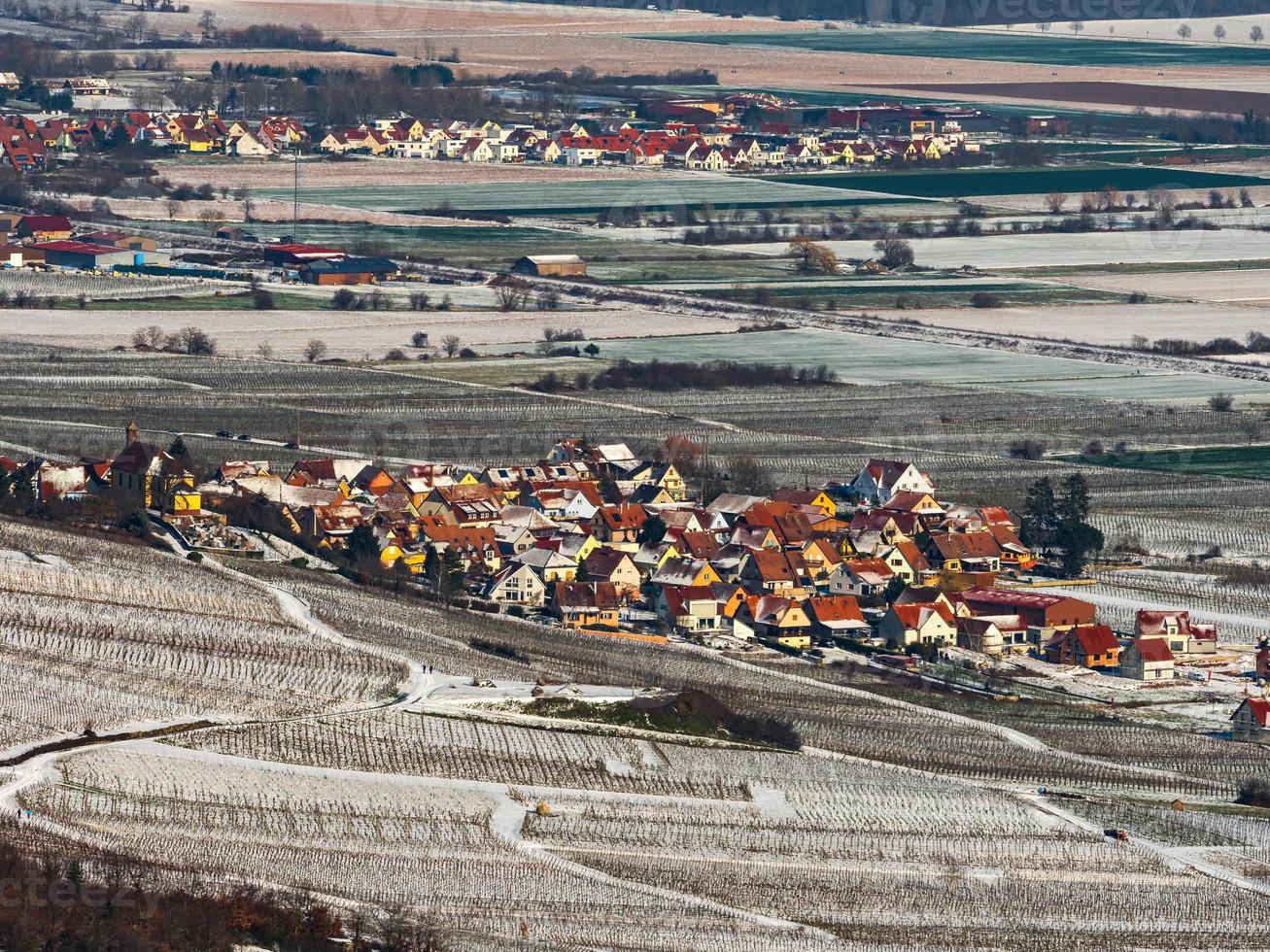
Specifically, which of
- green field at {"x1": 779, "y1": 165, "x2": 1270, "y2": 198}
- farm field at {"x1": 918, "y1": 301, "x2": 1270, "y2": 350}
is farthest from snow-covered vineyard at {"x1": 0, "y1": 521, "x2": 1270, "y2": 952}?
green field at {"x1": 779, "y1": 165, "x2": 1270, "y2": 198}

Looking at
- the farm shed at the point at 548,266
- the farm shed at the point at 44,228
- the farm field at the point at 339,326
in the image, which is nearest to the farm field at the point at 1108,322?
the farm field at the point at 339,326

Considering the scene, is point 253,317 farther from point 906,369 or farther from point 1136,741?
point 1136,741

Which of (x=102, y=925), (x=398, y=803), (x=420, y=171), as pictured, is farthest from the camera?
(x=420, y=171)

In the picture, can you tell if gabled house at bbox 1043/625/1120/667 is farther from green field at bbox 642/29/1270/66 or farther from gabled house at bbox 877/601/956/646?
green field at bbox 642/29/1270/66

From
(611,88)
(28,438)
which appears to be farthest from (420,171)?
(28,438)

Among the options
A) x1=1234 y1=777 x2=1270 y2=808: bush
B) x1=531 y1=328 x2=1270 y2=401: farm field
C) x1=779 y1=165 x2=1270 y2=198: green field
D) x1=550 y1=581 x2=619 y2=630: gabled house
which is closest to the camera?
x1=1234 y1=777 x2=1270 y2=808: bush

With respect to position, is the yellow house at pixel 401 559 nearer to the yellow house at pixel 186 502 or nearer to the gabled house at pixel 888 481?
the yellow house at pixel 186 502
